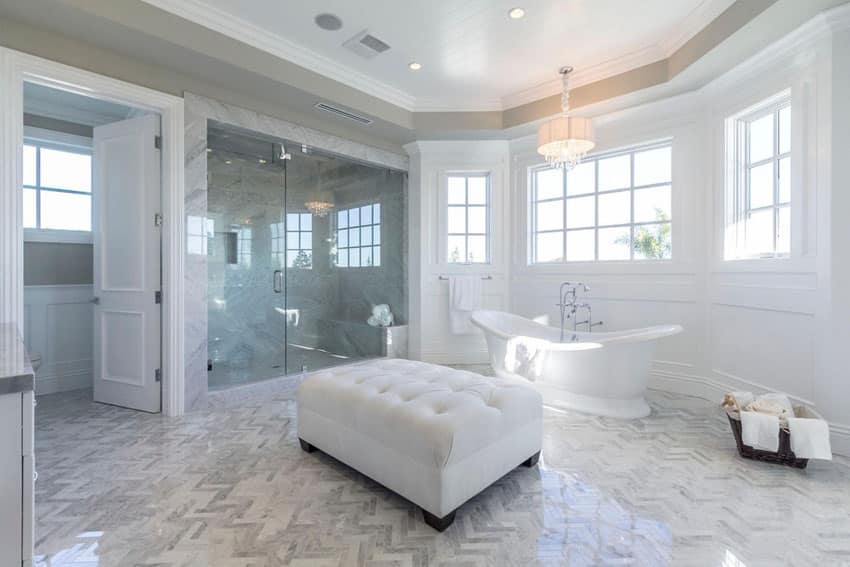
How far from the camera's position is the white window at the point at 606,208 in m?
3.67

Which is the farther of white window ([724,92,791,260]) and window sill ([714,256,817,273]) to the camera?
white window ([724,92,791,260])

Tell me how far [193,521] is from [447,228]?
3.59 meters

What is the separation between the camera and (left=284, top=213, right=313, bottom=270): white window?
14.1 feet

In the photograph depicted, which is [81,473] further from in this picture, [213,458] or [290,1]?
[290,1]

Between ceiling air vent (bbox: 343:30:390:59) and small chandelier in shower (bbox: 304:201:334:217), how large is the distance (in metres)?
1.78

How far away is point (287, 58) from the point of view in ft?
10.2

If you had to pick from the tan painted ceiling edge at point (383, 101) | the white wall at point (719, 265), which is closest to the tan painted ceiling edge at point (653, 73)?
the tan painted ceiling edge at point (383, 101)

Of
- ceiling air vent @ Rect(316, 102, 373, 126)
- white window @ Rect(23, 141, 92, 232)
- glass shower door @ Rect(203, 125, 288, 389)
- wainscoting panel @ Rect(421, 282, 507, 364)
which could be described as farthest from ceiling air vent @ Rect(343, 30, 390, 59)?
white window @ Rect(23, 141, 92, 232)

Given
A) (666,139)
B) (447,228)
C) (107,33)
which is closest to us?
(107,33)

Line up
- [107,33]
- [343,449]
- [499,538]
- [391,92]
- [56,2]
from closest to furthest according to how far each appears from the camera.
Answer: [499,538] → [343,449] → [56,2] → [107,33] → [391,92]

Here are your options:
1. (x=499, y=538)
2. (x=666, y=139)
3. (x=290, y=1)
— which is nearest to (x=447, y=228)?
(x=666, y=139)

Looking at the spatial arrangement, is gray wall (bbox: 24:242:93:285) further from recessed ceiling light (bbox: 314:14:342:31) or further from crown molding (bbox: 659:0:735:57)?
crown molding (bbox: 659:0:735:57)

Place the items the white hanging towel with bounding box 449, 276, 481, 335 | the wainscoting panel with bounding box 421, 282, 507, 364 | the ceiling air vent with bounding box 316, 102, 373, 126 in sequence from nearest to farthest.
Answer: the ceiling air vent with bounding box 316, 102, 373, 126 → the white hanging towel with bounding box 449, 276, 481, 335 → the wainscoting panel with bounding box 421, 282, 507, 364

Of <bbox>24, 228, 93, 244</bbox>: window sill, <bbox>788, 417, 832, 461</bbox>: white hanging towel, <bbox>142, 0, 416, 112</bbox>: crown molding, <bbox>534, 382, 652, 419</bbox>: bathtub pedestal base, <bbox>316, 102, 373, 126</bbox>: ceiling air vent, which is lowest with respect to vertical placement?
<bbox>534, 382, 652, 419</bbox>: bathtub pedestal base
